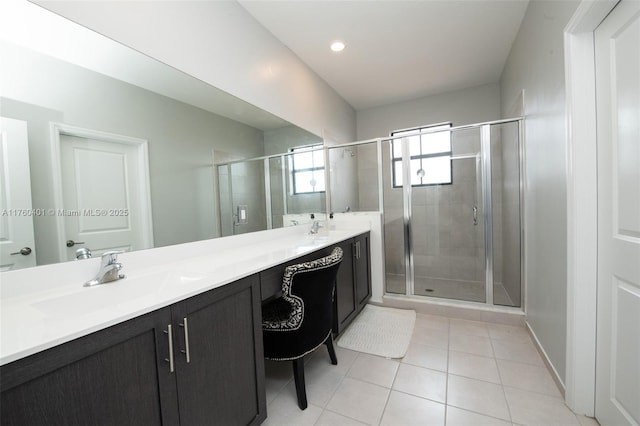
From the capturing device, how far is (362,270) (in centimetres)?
253

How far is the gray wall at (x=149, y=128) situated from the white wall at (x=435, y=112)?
259cm

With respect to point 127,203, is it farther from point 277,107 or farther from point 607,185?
point 607,185

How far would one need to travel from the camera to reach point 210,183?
5.40 ft

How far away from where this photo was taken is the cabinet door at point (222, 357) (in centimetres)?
90

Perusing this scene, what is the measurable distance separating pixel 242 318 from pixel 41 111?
1.12 meters

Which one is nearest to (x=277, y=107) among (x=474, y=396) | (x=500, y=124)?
(x=500, y=124)

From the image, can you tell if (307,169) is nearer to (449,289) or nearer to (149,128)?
(149,128)

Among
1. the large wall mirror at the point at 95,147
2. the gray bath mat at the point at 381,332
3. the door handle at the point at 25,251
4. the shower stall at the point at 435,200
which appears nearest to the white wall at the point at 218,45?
the large wall mirror at the point at 95,147

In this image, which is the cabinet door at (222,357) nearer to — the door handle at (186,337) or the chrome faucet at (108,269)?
the door handle at (186,337)

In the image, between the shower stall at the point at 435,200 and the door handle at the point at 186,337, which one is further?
the shower stall at the point at 435,200

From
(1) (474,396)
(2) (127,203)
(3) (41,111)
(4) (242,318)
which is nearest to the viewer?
(3) (41,111)

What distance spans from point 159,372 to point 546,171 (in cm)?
229

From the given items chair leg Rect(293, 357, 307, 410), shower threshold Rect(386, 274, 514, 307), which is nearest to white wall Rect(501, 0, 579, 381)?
shower threshold Rect(386, 274, 514, 307)

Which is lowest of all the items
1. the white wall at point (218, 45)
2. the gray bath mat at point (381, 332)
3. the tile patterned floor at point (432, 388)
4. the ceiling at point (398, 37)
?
the tile patterned floor at point (432, 388)
